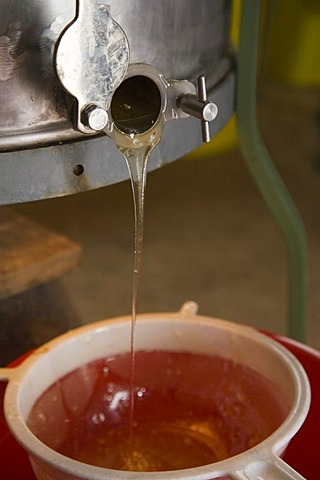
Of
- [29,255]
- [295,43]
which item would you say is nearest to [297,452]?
[29,255]

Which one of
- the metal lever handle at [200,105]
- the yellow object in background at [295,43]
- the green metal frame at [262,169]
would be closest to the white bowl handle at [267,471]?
the metal lever handle at [200,105]

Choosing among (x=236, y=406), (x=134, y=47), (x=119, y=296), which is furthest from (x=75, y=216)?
(x=134, y=47)

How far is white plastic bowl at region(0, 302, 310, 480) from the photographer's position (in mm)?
470

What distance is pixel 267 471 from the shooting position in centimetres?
47

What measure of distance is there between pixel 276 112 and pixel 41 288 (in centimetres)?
145

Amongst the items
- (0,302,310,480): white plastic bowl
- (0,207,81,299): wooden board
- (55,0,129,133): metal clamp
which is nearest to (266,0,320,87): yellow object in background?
(0,207,81,299): wooden board

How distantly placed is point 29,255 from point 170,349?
11.9 inches

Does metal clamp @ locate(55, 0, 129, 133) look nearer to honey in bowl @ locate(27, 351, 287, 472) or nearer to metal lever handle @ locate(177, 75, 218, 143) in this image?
metal lever handle @ locate(177, 75, 218, 143)

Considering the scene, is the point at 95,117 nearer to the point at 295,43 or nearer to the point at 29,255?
the point at 29,255

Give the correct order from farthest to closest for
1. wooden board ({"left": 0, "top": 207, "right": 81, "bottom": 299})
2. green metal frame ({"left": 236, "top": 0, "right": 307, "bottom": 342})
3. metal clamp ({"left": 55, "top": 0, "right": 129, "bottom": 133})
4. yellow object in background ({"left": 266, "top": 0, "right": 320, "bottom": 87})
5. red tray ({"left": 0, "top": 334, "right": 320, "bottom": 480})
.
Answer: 1. yellow object in background ({"left": 266, "top": 0, "right": 320, "bottom": 87})
2. wooden board ({"left": 0, "top": 207, "right": 81, "bottom": 299})
3. green metal frame ({"left": 236, "top": 0, "right": 307, "bottom": 342})
4. red tray ({"left": 0, "top": 334, "right": 320, "bottom": 480})
5. metal clamp ({"left": 55, "top": 0, "right": 129, "bottom": 133})

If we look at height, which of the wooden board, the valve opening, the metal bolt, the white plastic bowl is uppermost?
the metal bolt

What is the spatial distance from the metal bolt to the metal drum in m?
0.02

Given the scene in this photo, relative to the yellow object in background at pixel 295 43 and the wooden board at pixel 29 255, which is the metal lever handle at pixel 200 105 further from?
the yellow object in background at pixel 295 43

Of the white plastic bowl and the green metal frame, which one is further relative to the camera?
the green metal frame
